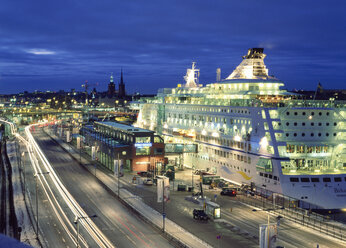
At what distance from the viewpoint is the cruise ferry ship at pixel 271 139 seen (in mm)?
43438

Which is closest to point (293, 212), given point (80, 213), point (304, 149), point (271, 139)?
point (271, 139)

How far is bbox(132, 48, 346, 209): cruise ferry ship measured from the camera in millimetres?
43438

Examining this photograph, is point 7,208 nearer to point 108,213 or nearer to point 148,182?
point 108,213

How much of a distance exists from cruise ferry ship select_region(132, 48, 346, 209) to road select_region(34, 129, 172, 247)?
17436 mm

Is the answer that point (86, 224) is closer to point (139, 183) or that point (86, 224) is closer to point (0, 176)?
point (139, 183)

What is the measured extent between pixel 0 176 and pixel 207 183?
1309 inches

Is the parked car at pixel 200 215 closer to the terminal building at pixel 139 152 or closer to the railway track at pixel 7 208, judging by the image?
the railway track at pixel 7 208

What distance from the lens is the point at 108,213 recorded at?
3981cm

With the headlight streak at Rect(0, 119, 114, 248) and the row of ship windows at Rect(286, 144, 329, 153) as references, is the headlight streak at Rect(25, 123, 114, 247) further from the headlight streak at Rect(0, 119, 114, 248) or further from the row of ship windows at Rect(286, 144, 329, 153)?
the row of ship windows at Rect(286, 144, 329, 153)

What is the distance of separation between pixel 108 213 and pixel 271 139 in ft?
68.7

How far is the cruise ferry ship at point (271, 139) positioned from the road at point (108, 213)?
57.2ft

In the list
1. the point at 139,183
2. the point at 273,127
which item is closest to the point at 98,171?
the point at 139,183

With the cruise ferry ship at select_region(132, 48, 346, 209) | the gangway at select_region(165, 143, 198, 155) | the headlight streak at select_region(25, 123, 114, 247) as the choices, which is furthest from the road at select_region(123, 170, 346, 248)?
the gangway at select_region(165, 143, 198, 155)

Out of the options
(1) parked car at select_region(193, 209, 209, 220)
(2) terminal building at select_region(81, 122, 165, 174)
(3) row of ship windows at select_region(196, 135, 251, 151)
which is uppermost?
(3) row of ship windows at select_region(196, 135, 251, 151)
